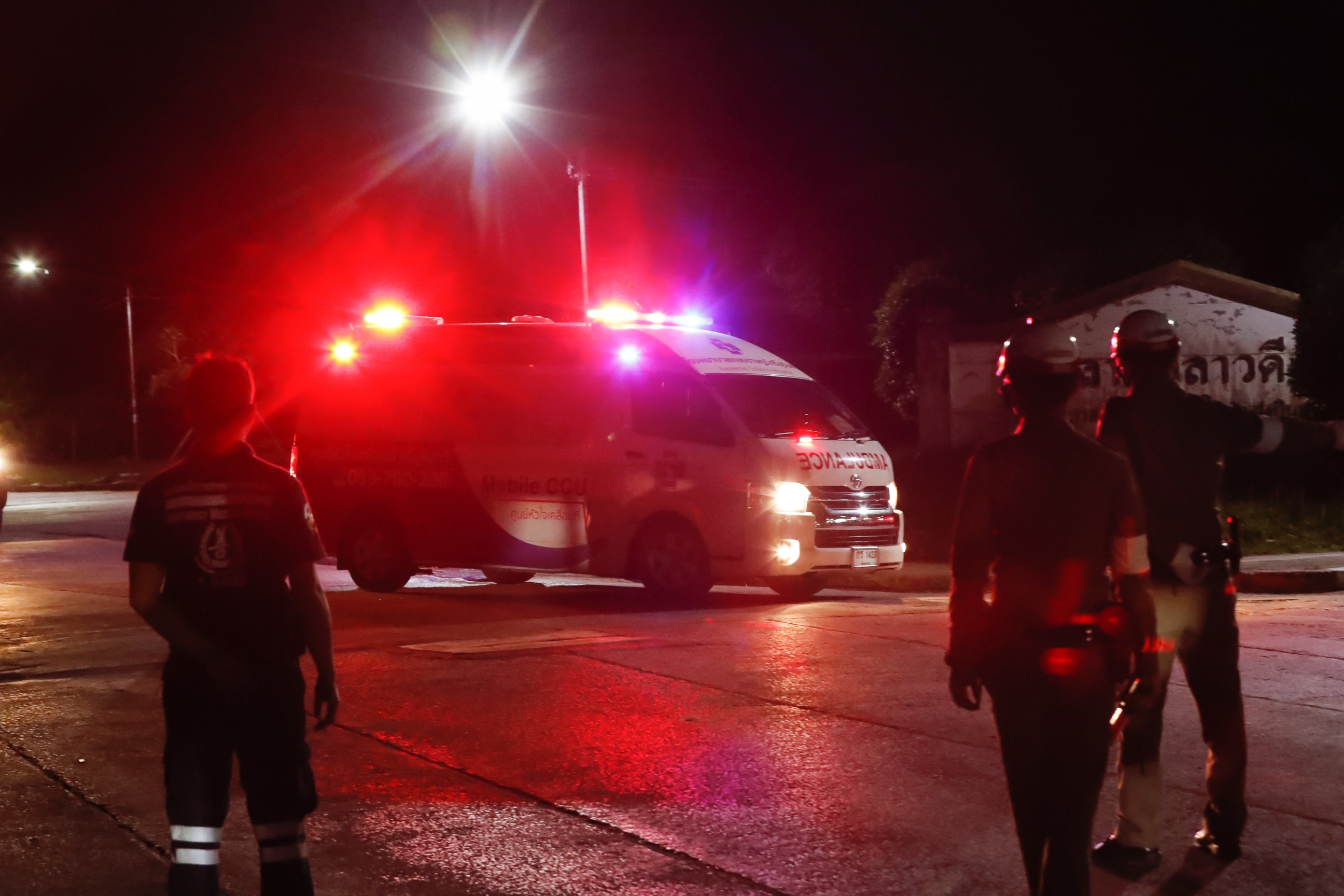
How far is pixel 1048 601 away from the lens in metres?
3.98

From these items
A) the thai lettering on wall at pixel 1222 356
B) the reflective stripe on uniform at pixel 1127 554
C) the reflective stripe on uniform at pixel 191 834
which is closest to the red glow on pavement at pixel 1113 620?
the reflective stripe on uniform at pixel 1127 554

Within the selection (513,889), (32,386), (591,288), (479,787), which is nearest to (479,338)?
(479,787)

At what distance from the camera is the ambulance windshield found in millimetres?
13297

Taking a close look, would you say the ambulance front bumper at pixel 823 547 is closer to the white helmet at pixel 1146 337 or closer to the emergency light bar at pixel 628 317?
the emergency light bar at pixel 628 317

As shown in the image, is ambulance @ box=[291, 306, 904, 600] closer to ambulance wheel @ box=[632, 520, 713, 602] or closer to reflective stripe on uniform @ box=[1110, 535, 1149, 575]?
ambulance wheel @ box=[632, 520, 713, 602]

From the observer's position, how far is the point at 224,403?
3988 mm

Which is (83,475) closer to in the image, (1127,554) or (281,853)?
(281,853)

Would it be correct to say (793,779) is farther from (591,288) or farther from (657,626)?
(591,288)

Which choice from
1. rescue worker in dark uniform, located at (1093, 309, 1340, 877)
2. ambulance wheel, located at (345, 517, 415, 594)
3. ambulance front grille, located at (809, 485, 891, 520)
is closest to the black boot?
rescue worker in dark uniform, located at (1093, 309, 1340, 877)

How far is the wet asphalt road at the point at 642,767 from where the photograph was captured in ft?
17.6

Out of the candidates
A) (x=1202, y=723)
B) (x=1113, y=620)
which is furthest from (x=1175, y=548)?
(x=1113, y=620)

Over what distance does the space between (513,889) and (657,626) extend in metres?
6.55

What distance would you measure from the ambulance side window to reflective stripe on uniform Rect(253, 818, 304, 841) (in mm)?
9373

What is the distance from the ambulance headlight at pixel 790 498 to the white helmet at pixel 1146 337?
7.79 meters
